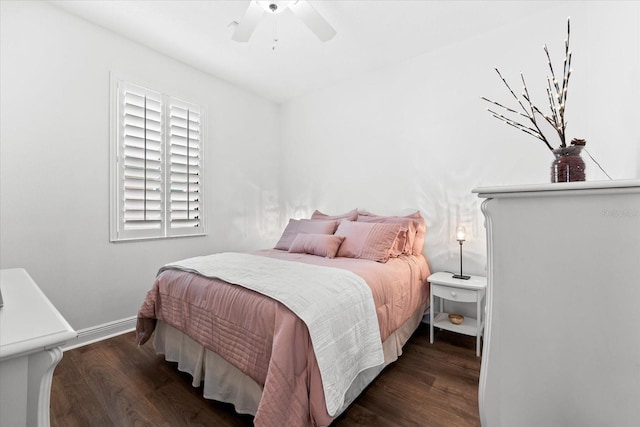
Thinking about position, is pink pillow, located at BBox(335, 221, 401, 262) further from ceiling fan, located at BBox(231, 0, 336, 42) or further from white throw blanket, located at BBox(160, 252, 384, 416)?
ceiling fan, located at BBox(231, 0, 336, 42)

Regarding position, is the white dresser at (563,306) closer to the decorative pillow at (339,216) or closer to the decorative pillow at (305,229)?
the decorative pillow at (305,229)

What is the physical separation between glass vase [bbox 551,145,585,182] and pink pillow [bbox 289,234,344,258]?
1.75 metres

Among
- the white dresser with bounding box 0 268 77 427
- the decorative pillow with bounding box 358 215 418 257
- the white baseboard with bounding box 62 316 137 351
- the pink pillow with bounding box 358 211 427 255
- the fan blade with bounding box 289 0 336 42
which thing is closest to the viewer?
the white dresser with bounding box 0 268 77 427

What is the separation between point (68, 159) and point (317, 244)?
2.26 metres

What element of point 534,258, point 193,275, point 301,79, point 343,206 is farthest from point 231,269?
point 301,79

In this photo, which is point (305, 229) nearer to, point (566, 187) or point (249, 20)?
point (249, 20)

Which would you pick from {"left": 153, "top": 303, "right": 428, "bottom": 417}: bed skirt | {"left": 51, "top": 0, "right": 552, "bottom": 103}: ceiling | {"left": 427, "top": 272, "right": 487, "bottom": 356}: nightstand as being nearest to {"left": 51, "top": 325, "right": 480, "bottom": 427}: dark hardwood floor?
{"left": 153, "top": 303, "right": 428, "bottom": 417}: bed skirt

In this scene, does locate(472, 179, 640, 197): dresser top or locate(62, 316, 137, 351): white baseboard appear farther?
locate(62, 316, 137, 351): white baseboard

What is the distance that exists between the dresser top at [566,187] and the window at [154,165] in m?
2.99

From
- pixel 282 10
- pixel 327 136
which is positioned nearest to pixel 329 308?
pixel 282 10

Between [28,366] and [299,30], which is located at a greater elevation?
[299,30]

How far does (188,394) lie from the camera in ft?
5.68

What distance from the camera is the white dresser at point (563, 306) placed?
672 millimetres

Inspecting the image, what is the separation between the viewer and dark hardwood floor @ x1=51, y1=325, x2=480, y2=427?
1.52m
